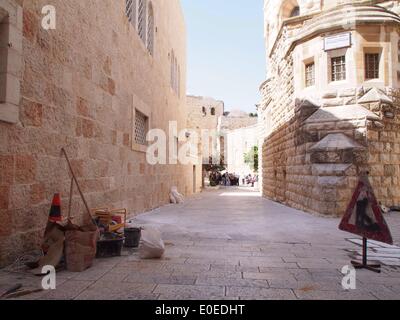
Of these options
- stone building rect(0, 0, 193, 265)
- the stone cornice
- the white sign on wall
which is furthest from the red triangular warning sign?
the stone cornice

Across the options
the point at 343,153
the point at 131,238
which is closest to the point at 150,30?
the point at 343,153

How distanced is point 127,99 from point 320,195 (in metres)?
5.09

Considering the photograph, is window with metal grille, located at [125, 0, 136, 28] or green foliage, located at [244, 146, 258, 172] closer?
window with metal grille, located at [125, 0, 136, 28]

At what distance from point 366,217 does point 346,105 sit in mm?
5683

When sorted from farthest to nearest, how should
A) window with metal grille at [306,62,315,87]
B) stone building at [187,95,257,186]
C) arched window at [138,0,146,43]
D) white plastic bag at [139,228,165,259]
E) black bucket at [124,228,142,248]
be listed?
stone building at [187,95,257,186] → window with metal grille at [306,62,315,87] → arched window at [138,0,146,43] → black bucket at [124,228,142,248] → white plastic bag at [139,228,165,259]

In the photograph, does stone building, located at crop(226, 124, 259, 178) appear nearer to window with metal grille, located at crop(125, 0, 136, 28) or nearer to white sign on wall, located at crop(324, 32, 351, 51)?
white sign on wall, located at crop(324, 32, 351, 51)

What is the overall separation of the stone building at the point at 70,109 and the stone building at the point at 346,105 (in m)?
4.40

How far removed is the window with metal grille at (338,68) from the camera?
9.05 metres

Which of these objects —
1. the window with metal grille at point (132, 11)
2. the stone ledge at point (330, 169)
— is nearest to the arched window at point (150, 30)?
the window with metal grille at point (132, 11)

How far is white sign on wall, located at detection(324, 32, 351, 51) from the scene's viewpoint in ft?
28.8

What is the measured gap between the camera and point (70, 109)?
482 centimetres

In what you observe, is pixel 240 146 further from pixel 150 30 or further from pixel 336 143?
pixel 336 143

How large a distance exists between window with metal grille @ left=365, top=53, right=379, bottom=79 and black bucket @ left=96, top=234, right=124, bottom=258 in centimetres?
793
